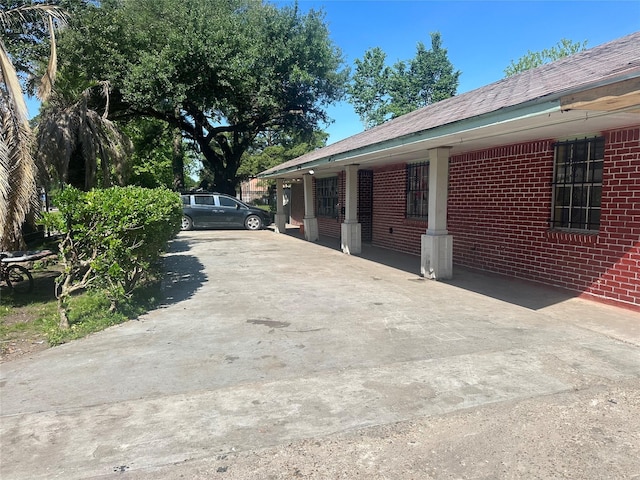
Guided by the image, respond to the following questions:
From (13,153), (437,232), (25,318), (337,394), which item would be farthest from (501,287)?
(13,153)

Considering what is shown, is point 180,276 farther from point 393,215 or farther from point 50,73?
point 393,215

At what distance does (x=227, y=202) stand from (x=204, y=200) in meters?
1.04

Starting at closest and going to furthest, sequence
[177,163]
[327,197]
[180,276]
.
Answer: [180,276] < [327,197] < [177,163]

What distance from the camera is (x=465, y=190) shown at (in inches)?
373

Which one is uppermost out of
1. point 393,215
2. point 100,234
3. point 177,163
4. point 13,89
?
point 177,163

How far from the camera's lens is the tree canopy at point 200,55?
54.8ft

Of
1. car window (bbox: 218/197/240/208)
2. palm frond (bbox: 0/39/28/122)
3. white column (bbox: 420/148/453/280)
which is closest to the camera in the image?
palm frond (bbox: 0/39/28/122)

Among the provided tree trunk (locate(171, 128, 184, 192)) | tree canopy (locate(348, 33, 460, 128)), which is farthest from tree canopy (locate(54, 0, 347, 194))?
tree canopy (locate(348, 33, 460, 128))

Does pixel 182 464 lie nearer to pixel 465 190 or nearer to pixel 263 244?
pixel 465 190

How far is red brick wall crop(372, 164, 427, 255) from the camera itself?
455 inches

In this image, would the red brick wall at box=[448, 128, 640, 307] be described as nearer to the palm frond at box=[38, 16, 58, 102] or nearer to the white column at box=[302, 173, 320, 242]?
the white column at box=[302, 173, 320, 242]

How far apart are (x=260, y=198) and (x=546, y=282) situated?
40.2 meters

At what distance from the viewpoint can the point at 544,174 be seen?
7.31 meters

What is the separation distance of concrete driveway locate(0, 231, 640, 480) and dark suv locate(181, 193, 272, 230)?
14.0 m
